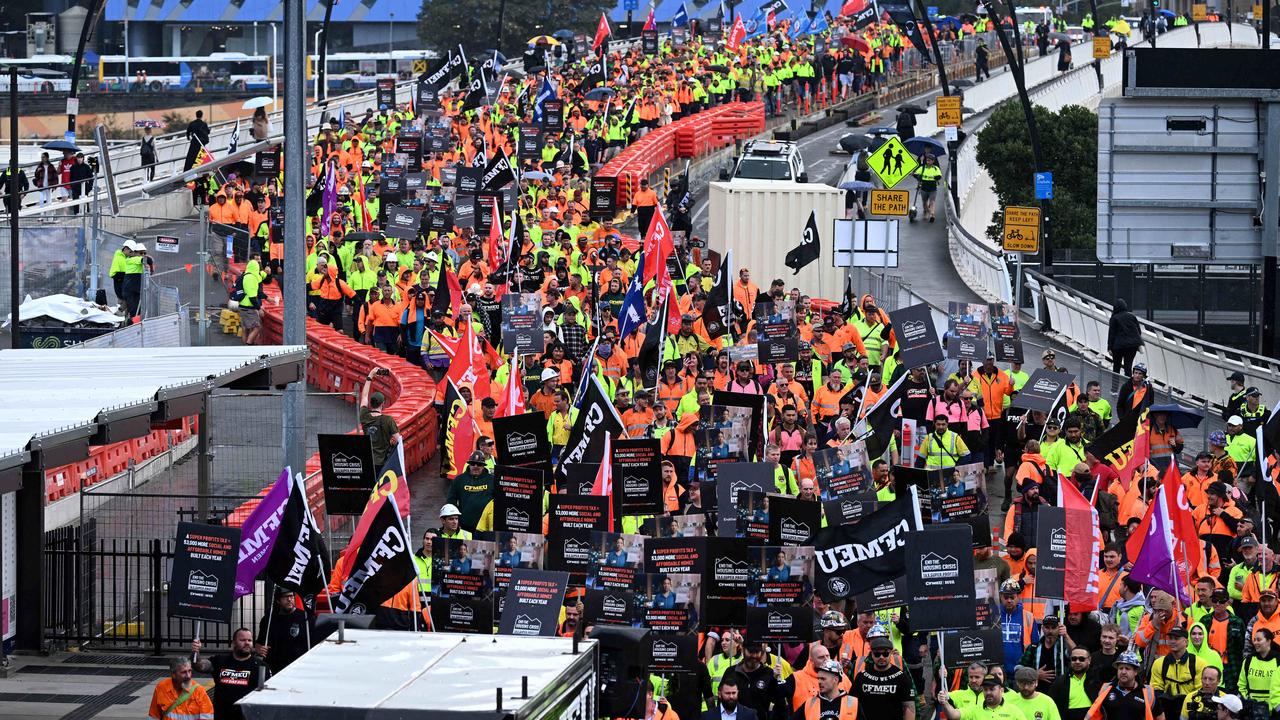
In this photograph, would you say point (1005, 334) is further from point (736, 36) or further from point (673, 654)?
point (736, 36)

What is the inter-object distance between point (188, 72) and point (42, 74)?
22212 millimetres

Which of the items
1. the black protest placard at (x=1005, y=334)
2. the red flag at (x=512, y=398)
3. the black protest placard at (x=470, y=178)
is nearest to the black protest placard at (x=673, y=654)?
the red flag at (x=512, y=398)

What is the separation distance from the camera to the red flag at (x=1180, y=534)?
1582 centimetres

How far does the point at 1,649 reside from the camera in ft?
57.9

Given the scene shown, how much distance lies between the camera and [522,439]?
60.1 ft

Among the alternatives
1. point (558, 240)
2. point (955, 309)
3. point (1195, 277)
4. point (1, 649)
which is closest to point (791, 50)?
point (1195, 277)

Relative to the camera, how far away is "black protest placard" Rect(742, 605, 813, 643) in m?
14.4

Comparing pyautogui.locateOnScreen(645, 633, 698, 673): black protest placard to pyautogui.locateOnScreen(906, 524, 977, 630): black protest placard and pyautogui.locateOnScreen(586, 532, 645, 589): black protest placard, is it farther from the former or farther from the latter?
pyautogui.locateOnScreen(906, 524, 977, 630): black protest placard

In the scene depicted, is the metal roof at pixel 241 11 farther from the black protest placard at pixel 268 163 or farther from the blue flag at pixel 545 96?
the black protest placard at pixel 268 163

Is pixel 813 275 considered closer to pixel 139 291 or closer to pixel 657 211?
pixel 657 211

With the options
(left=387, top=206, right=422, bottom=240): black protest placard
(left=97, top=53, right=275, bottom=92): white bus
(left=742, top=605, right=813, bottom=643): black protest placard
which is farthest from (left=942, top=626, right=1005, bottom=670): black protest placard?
(left=97, top=53, right=275, bottom=92): white bus

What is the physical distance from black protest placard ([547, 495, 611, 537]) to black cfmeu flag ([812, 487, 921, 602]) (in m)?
1.57

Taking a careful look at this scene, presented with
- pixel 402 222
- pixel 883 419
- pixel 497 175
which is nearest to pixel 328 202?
pixel 402 222

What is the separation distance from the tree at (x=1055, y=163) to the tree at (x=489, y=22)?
46438 mm
